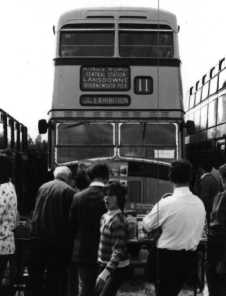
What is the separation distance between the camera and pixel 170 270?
6.61 m

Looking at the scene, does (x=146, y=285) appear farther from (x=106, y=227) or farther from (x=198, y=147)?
(x=198, y=147)

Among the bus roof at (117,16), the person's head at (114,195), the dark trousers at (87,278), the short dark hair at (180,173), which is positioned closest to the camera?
the short dark hair at (180,173)

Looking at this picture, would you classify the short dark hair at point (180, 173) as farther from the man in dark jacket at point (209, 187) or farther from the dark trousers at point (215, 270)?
the man in dark jacket at point (209, 187)

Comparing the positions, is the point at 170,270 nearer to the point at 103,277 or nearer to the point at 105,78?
the point at 103,277

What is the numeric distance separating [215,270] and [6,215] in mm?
2358

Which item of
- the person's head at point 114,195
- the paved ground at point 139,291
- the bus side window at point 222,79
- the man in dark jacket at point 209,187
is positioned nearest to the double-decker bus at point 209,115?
the bus side window at point 222,79

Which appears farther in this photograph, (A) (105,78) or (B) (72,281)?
(A) (105,78)

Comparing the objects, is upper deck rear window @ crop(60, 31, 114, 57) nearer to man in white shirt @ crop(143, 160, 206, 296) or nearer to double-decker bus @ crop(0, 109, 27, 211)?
double-decker bus @ crop(0, 109, 27, 211)

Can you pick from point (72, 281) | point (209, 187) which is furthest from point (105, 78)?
point (72, 281)

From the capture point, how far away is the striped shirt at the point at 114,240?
712 centimetres

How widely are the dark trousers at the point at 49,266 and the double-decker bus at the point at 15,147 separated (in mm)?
7398

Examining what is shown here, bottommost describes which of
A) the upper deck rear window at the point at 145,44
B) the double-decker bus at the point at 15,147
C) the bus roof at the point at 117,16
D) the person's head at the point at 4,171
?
the person's head at the point at 4,171

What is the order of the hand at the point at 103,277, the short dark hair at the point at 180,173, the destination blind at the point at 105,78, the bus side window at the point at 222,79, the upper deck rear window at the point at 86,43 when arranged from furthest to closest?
the bus side window at the point at 222,79 → the upper deck rear window at the point at 86,43 → the destination blind at the point at 105,78 → the hand at the point at 103,277 → the short dark hair at the point at 180,173

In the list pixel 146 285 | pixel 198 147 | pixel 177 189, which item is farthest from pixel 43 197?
pixel 198 147
